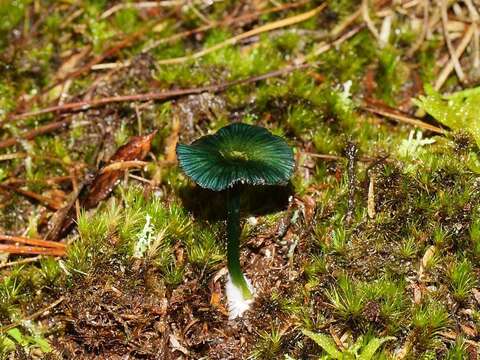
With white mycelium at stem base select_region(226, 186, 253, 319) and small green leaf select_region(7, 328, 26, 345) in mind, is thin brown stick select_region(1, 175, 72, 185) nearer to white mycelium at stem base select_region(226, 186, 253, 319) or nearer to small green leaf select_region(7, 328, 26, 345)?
small green leaf select_region(7, 328, 26, 345)

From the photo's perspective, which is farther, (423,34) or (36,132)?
(423,34)

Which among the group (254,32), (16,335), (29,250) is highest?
(254,32)

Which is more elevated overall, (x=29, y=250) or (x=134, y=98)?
(x=134, y=98)

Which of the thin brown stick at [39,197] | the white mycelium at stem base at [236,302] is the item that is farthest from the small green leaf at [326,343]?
the thin brown stick at [39,197]

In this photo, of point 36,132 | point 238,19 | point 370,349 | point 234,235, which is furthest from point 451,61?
point 36,132

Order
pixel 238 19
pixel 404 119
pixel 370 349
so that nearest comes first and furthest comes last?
1. pixel 370 349
2. pixel 404 119
3. pixel 238 19

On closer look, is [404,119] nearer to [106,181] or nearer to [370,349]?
[370,349]
